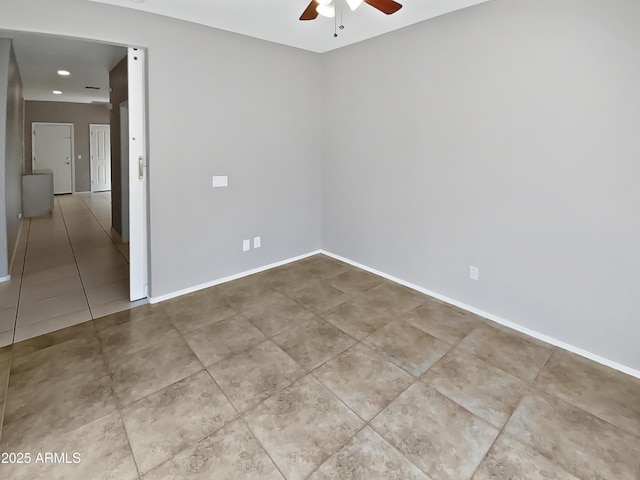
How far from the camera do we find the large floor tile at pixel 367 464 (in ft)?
5.10

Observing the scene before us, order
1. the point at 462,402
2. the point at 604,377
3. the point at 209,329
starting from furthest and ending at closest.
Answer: the point at 209,329
the point at 604,377
the point at 462,402

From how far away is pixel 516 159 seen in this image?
269 cm

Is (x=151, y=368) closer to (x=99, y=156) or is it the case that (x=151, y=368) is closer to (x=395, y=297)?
(x=395, y=297)

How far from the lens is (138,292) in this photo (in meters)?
3.29

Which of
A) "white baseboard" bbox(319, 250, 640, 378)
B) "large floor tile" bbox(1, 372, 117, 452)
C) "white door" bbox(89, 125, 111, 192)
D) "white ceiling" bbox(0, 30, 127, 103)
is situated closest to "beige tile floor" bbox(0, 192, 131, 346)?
"large floor tile" bbox(1, 372, 117, 452)

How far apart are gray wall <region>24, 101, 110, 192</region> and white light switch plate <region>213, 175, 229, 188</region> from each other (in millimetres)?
8303

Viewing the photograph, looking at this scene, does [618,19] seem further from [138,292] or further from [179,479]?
[138,292]

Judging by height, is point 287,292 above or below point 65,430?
above

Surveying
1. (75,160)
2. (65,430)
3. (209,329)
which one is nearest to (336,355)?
(209,329)

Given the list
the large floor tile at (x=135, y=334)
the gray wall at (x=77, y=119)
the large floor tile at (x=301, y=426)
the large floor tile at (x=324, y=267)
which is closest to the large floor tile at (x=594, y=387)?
the large floor tile at (x=301, y=426)

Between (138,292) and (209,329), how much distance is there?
38.9 inches

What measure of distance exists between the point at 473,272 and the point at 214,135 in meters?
2.78

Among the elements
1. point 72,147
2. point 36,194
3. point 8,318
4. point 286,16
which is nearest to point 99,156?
point 72,147

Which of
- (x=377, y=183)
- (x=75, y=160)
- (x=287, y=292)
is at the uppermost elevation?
(x=75, y=160)
